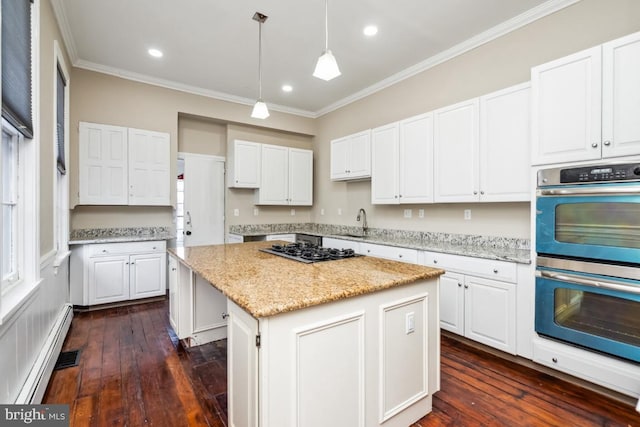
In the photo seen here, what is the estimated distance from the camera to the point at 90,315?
3559 mm

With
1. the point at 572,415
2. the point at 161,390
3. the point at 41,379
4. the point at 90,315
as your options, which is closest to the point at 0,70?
the point at 41,379

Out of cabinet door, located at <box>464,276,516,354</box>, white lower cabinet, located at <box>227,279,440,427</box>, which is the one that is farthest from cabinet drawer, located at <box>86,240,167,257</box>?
cabinet door, located at <box>464,276,516,354</box>

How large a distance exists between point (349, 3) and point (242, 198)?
3.39 meters

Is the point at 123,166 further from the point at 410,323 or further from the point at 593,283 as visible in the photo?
the point at 593,283

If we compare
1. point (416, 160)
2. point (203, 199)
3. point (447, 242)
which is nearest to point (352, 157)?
point (416, 160)

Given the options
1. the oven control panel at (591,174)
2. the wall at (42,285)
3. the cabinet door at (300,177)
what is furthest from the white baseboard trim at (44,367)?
the oven control panel at (591,174)

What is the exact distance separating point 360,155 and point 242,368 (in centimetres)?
335

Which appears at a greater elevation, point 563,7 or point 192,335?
point 563,7

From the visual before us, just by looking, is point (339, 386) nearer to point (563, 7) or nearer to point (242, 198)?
point (563, 7)

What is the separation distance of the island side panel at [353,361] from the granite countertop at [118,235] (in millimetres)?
3463

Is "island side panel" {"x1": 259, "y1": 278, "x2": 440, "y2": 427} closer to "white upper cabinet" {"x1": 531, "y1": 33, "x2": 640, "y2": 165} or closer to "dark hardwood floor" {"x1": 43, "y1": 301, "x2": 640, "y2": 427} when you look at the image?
"dark hardwood floor" {"x1": 43, "y1": 301, "x2": 640, "y2": 427}

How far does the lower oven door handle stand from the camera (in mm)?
1839

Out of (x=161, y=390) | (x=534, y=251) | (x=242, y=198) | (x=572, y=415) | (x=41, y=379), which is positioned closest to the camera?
(x=572, y=415)

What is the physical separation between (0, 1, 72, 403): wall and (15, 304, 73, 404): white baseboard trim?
3cm
